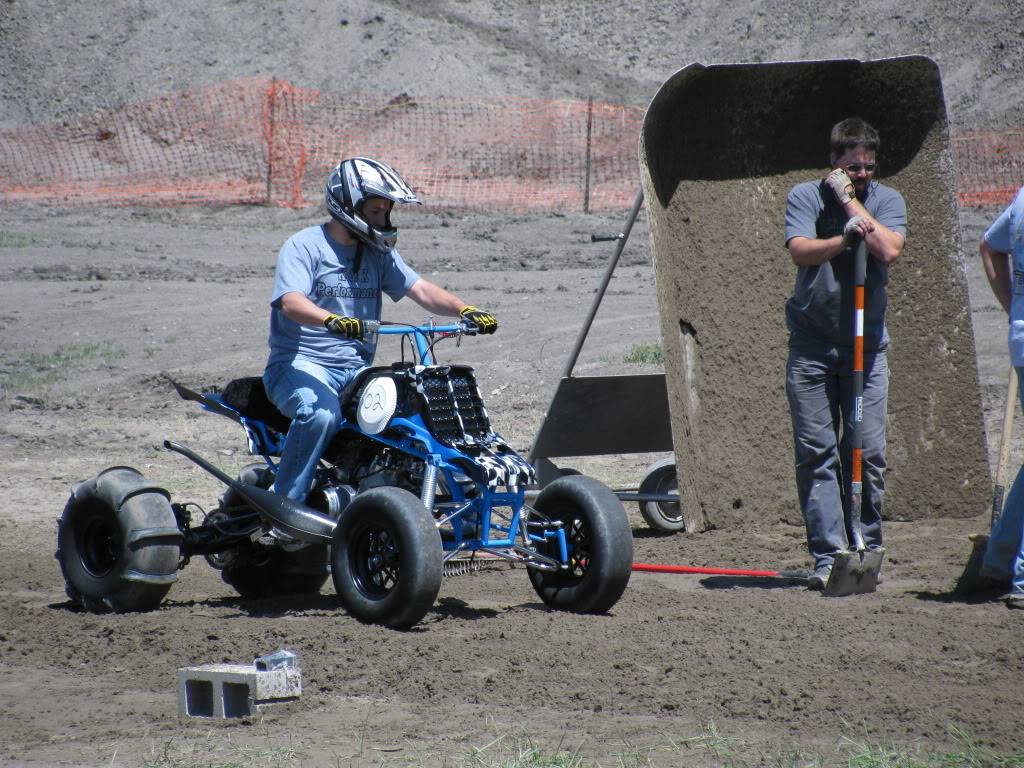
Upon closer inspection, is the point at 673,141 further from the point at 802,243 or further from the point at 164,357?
the point at 164,357

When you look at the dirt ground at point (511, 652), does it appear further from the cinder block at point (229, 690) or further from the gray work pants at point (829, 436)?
the gray work pants at point (829, 436)

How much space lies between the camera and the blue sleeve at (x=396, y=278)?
6.57 m

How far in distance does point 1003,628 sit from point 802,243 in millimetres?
1999

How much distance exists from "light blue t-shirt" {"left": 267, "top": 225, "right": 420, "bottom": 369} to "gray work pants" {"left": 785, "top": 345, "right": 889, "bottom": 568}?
6.93 feet

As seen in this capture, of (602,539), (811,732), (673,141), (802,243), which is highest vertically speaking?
(673,141)

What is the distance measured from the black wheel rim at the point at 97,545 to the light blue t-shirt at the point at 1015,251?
168 inches

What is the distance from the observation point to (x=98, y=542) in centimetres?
662

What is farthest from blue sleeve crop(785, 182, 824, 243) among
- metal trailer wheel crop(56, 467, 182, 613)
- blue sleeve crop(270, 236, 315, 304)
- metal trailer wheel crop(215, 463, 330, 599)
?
metal trailer wheel crop(56, 467, 182, 613)

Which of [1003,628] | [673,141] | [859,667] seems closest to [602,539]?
[859,667]

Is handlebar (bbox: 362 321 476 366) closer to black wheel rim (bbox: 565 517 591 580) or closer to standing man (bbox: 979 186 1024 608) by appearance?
black wheel rim (bbox: 565 517 591 580)

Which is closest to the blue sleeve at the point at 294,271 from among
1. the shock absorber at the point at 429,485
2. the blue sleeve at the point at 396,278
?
the blue sleeve at the point at 396,278

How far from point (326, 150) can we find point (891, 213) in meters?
19.9

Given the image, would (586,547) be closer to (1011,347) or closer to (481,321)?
(481,321)

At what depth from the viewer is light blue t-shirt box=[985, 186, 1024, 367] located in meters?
5.96
